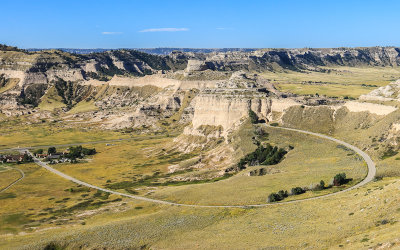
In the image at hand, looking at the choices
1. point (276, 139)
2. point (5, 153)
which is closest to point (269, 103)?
point (276, 139)

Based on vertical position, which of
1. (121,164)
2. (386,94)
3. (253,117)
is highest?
(386,94)

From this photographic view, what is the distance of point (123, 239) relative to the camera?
63344 mm

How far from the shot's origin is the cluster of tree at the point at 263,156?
11073 cm

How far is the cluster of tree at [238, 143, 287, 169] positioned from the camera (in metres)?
111

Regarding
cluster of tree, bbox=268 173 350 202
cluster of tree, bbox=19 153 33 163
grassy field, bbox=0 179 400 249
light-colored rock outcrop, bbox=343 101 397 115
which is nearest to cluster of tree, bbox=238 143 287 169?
light-colored rock outcrop, bbox=343 101 397 115

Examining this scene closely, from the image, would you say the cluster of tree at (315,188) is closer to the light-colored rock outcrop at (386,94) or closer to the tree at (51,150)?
the light-colored rock outcrop at (386,94)

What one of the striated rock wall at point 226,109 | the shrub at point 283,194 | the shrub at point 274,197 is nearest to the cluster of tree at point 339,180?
the shrub at point 283,194

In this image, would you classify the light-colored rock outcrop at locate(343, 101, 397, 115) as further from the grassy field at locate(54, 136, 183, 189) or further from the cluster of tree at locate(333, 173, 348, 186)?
the grassy field at locate(54, 136, 183, 189)

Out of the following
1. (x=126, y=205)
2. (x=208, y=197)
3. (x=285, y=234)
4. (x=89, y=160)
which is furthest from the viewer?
(x=89, y=160)

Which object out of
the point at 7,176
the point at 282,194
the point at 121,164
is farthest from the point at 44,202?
the point at 282,194

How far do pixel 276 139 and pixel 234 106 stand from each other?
3325 centimetres

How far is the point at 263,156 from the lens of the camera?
114938 millimetres

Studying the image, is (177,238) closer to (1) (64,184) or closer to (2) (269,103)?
(1) (64,184)

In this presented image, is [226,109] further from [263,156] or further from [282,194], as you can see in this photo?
[282,194]
